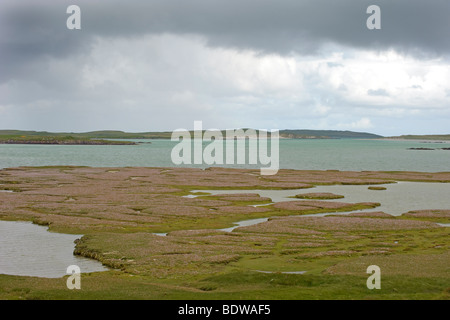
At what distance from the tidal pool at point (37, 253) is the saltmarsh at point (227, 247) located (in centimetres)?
159

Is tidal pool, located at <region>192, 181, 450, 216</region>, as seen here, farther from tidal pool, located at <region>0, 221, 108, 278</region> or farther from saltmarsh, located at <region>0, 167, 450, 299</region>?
tidal pool, located at <region>0, 221, 108, 278</region>

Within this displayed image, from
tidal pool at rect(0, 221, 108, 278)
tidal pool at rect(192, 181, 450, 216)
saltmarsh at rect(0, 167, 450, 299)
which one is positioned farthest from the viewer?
tidal pool at rect(192, 181, 450, 216)

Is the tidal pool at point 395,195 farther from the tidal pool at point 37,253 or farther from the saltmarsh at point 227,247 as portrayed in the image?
the tidal pool at point 37,253

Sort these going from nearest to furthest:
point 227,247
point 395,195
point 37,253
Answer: point 37,253 → point 227,247 → point 395,195

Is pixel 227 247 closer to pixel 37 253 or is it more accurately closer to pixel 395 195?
pixel 37 253

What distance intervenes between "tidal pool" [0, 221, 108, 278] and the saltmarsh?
1.59m

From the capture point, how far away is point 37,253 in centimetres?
4312

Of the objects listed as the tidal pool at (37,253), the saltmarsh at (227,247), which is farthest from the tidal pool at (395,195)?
the tidal pool at (37,253)

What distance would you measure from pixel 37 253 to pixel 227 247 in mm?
17586

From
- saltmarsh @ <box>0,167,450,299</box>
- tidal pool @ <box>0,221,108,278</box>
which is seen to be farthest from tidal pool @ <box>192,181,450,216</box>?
tidal pool @ <box>0,221,108,278</box>

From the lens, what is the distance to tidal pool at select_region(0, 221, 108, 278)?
123 ft

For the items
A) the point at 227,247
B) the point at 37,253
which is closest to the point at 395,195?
the point at 227,247

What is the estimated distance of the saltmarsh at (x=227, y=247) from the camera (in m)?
29.6
